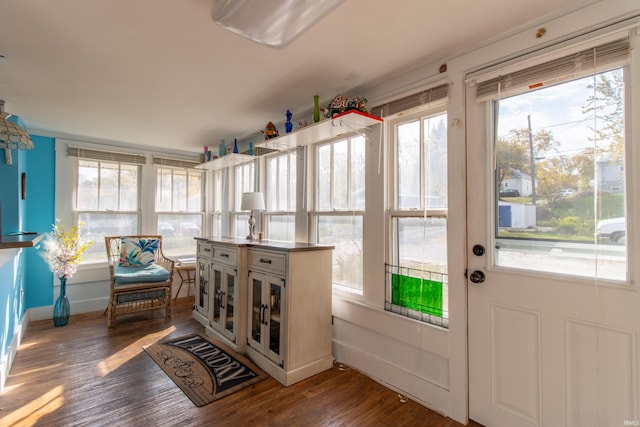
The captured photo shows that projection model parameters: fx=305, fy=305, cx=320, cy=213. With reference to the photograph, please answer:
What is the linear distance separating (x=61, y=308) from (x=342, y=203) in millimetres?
3477

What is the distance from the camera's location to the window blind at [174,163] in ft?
15.0

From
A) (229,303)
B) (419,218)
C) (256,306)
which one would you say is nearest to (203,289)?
(229,303)

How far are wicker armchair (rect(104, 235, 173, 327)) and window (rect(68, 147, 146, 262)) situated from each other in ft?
0.88

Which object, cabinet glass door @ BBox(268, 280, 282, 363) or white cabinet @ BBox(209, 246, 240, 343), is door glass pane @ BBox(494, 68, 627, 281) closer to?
cabinet glass door @ BBox(268, 280, 282, 363)

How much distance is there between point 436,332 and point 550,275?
763mm

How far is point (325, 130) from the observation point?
2582 millimetres

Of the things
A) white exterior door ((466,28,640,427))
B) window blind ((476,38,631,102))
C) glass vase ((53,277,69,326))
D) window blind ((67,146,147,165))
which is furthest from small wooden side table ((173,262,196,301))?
window blind ((476,38,631,102))

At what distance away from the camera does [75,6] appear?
4.99 ft

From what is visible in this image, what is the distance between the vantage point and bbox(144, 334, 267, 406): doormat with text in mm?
2195

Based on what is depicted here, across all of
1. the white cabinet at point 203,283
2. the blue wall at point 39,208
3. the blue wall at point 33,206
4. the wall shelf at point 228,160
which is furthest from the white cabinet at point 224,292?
the blue wall at point 39,208

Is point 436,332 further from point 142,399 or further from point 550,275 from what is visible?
point 142,399

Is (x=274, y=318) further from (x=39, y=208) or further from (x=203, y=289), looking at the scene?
(x=39, y=208)

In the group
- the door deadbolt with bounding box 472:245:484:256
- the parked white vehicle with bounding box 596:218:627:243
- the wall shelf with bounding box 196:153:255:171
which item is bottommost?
the door deadbolt with bounding box 472:245:484:256

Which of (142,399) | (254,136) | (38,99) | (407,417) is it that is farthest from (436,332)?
(38,99)
